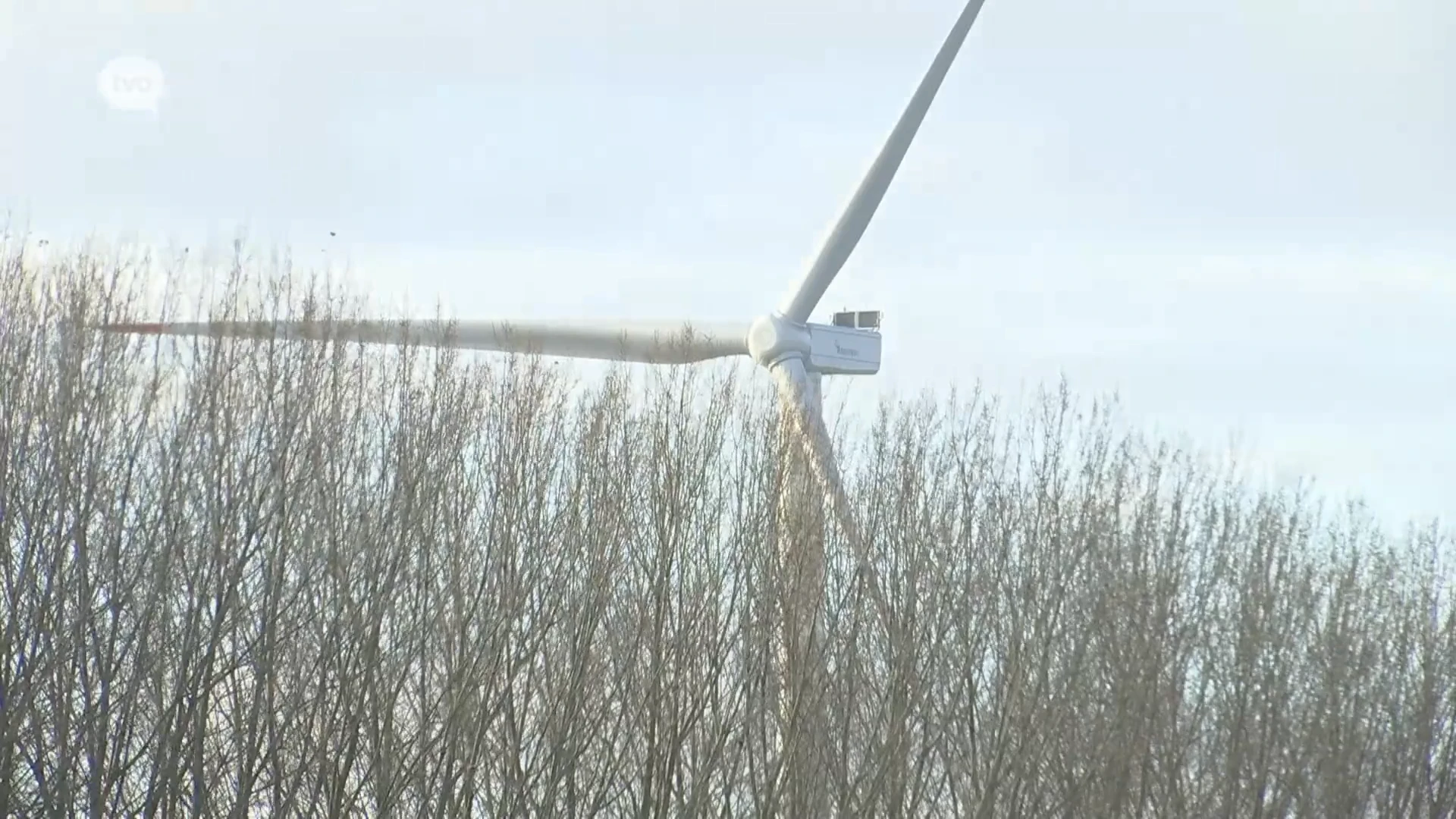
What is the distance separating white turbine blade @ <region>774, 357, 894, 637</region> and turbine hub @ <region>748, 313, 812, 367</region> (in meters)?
1.09

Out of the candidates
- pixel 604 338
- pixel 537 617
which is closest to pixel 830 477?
pixel 537 617

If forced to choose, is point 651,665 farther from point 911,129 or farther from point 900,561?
point 911,129

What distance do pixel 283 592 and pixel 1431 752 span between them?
10205 mm

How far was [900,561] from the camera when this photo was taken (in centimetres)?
1322

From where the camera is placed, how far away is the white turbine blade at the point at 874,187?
16062 millimetres

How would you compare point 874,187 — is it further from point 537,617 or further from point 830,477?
point 537,617

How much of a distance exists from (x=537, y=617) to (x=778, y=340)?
5.49m

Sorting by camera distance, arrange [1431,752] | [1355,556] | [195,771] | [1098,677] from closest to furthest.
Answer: [195,771], [1098,677], [1431,752], [1355,556]

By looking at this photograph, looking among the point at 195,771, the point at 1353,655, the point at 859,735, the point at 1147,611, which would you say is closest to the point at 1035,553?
the point at 1147,611

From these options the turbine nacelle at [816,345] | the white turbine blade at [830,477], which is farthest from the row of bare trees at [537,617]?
the turbine nacelle at [816,345]

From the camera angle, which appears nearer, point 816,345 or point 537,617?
point 537,617

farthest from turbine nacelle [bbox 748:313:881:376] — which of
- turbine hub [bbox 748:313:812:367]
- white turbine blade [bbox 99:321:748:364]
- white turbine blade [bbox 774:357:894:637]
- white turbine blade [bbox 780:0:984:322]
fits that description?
white turbine blade [bbox 774:357:894:637]

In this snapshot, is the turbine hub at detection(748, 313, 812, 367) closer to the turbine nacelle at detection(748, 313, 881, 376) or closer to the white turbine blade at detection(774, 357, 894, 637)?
the turbine nacelle at detection(748, 313, 881, 376)

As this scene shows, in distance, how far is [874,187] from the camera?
16047mm
